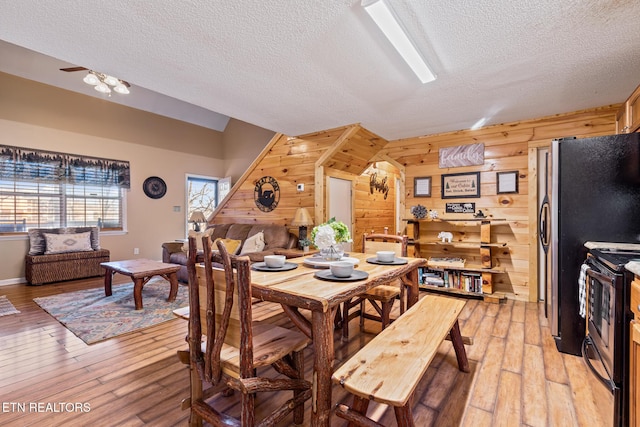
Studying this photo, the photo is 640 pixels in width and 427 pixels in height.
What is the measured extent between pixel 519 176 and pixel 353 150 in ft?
7.66

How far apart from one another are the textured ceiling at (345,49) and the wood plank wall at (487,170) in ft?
1.15

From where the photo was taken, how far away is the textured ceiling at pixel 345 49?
6.20 ft

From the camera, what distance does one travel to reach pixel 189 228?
22.5ft

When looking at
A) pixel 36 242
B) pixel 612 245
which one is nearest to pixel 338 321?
pixel 612 245

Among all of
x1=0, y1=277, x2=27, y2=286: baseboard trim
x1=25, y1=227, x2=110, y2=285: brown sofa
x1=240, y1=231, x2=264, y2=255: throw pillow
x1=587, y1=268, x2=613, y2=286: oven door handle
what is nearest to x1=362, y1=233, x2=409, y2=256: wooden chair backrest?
x1=587, y1=268, x2=613, y2=286: oven door handle

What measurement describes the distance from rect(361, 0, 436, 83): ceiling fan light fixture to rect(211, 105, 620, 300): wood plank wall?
186 cm

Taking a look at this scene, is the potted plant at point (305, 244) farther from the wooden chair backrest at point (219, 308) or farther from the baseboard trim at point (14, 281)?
the baseboard trim at point (14, 281)

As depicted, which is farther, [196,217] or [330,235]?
[196,217]

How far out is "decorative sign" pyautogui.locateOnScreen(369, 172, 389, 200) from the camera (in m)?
6.59

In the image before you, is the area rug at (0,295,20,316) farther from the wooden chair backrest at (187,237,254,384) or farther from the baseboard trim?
the wooden chair backrest at (187,237,254,384)

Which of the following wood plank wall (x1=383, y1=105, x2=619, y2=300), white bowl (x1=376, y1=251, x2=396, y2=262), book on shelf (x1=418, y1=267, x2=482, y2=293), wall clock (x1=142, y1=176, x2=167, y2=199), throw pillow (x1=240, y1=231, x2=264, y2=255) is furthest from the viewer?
wall clock (x1=142, y1=176, x2=167, y2=199)

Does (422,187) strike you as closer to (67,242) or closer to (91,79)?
(91,79)

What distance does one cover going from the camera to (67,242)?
4949 mm

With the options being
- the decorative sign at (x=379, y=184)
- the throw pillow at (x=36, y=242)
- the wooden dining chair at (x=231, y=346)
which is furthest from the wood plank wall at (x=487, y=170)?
the wooden dining chair at (x=231, y=346)
